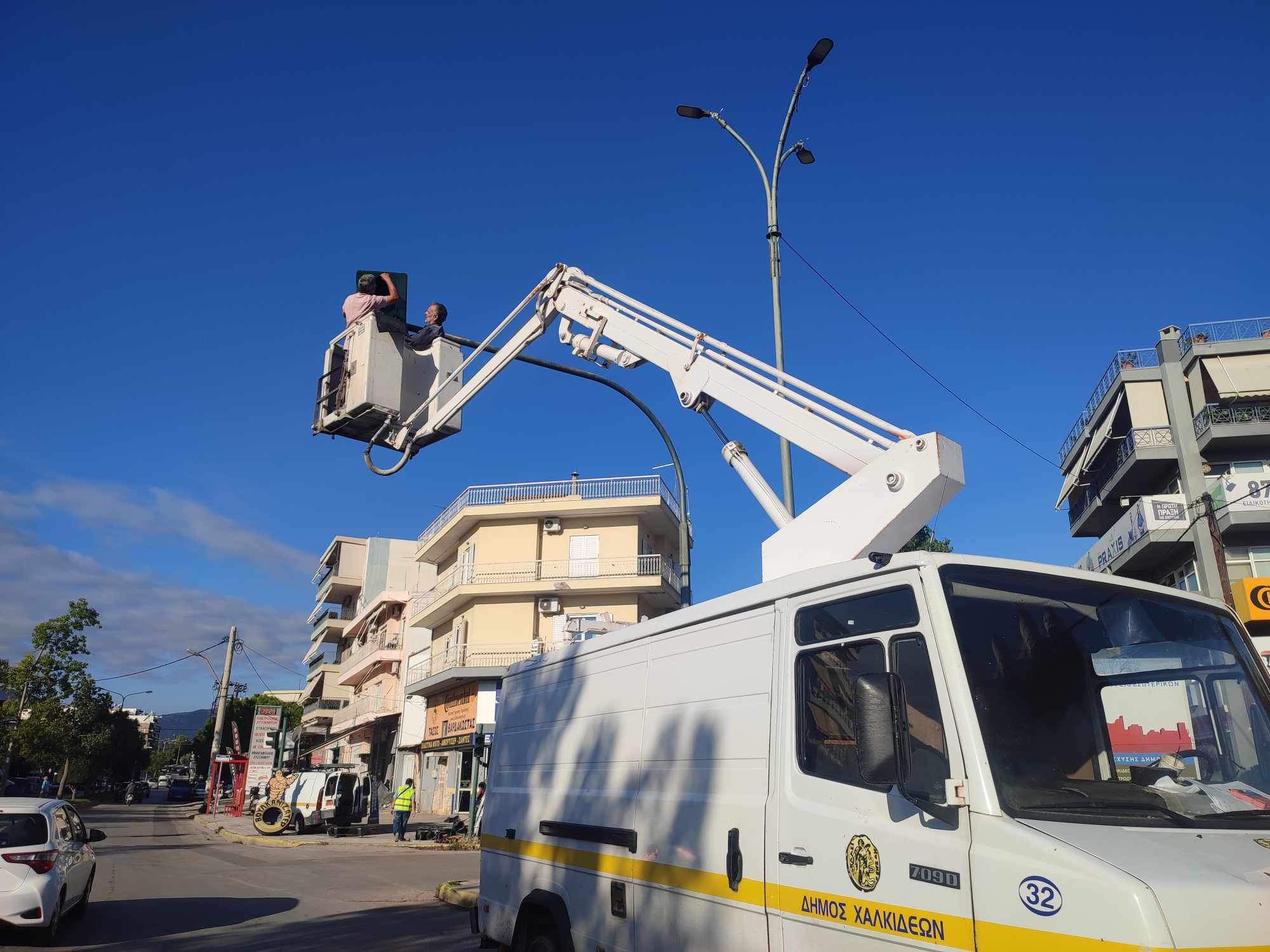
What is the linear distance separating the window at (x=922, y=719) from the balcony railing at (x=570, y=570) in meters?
30.2

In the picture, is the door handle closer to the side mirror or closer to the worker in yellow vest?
the side mirror

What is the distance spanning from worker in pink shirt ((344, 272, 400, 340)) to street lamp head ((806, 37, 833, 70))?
626 centimetres

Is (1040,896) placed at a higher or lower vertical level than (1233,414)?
lower

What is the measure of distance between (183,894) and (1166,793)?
13866 millimetres

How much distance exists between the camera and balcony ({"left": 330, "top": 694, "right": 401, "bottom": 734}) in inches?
1781

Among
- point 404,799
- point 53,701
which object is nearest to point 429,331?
point 404,799

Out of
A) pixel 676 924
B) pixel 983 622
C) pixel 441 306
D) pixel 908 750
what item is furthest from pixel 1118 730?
pixel 441 306

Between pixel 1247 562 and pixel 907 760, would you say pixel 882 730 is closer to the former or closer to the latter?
pixel 907 760

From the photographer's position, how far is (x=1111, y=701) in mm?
3846

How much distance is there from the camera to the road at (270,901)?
9.35m

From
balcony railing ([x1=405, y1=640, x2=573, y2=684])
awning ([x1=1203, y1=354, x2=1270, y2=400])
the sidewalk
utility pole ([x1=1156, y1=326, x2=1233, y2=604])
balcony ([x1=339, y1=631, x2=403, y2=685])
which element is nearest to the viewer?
the sidewalk

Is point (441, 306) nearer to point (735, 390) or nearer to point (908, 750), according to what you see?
point (735, 390)

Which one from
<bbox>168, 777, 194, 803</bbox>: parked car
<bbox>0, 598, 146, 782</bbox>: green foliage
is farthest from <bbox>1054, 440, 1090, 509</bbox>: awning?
<bbox>168, 777, 194, 803</bbox>: parked car

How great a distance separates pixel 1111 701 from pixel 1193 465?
30195 mm
